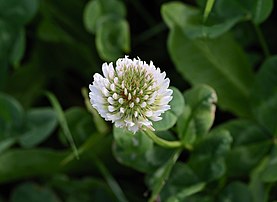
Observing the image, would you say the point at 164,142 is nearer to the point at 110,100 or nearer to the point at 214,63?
the point at 110,100

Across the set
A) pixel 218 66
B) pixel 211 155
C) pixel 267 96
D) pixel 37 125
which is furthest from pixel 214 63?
pixel 37 125

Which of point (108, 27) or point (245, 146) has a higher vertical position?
point (108, 27)

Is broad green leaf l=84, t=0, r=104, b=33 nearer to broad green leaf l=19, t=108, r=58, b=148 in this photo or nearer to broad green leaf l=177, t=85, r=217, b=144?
broad green leaf l=19, t=108, r=58, b=148

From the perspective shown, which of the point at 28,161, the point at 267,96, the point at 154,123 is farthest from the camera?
the point at 28,161

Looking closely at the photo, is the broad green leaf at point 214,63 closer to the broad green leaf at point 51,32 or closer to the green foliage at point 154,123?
the green foliage at point 154,123

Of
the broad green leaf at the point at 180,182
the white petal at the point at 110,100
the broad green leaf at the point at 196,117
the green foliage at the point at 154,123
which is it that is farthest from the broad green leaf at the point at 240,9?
the white petal at the point at 110,100

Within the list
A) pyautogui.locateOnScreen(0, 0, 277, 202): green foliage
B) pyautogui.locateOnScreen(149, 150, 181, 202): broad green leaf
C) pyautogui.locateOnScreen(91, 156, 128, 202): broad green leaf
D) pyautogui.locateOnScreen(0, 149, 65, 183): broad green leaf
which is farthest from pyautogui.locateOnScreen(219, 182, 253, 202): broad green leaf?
pyautogui.locateOnScreen(0, 149, 65, 183): broad green leaf
